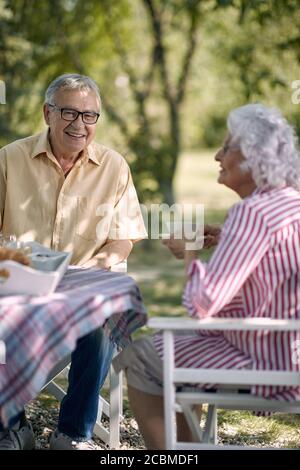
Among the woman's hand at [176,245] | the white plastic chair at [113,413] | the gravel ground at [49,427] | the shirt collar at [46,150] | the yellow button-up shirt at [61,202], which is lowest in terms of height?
the gravel ground at [49,427]

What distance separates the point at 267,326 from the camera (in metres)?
2.67

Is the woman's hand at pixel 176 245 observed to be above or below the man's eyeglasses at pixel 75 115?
below

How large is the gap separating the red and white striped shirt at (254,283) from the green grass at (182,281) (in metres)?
1.18

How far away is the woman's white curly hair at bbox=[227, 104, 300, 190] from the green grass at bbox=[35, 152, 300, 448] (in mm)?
1518

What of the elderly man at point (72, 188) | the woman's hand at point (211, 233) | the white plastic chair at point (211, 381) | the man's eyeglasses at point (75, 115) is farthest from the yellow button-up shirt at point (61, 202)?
the white plastic chair at point (211, 381)

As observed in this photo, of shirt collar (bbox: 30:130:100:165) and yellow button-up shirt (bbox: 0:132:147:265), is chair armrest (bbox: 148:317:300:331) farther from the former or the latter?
shirt collar (bbox: 30:130:100:165)

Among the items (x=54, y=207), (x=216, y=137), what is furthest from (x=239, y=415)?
(x=216, y=137)

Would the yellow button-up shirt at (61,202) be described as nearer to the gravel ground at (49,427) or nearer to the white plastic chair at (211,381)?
the gravel ground at (49,427)

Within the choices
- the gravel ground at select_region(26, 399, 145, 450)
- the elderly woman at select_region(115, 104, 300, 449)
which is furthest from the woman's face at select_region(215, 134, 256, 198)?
the gravel ground at select_region(26, 399, 145, 450)

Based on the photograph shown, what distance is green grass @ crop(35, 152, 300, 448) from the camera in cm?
404

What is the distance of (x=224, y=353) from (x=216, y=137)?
19.7m

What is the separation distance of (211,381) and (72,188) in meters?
1.30

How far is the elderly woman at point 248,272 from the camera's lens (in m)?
2.71

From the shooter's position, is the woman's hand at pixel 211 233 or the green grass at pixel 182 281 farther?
the green grass at pixel 182 281
